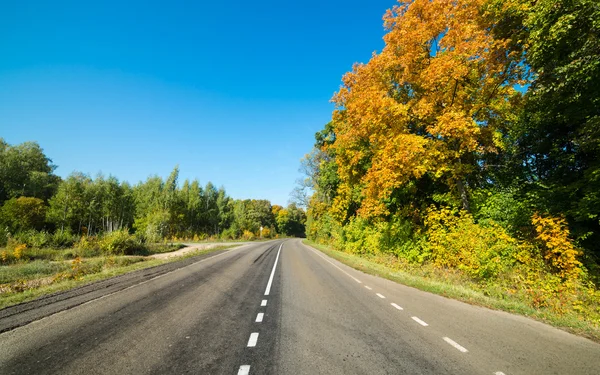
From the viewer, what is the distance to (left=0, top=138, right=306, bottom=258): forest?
33.5m

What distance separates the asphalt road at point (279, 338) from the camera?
3.84 m

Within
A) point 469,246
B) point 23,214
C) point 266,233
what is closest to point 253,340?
point 469,246

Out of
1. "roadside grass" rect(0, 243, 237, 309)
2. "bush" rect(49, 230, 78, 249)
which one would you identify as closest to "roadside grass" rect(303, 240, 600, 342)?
"roadside grass" rect(0, 243, 237, 309)

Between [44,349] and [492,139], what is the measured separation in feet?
54.0

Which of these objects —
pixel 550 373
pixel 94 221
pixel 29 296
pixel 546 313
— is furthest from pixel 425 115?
pixel 94 221

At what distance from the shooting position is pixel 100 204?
49.7m

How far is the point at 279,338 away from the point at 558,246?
10076 mm

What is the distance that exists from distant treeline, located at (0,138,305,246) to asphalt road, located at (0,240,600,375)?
29.9 meters

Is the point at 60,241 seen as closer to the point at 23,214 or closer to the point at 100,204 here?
the point at 23,214

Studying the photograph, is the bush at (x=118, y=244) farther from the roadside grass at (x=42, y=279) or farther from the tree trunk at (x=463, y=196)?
the tree trunk at (x=463, y=196)

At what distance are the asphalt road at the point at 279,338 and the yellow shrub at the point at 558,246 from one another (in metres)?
3.98

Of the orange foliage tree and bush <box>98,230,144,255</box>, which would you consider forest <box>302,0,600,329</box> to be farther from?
bush <box>98,230,144,255</box>

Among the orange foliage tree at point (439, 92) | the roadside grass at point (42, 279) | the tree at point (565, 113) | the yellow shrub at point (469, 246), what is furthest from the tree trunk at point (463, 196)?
the roadside grass at point (42, 279)

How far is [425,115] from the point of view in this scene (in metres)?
12.3
